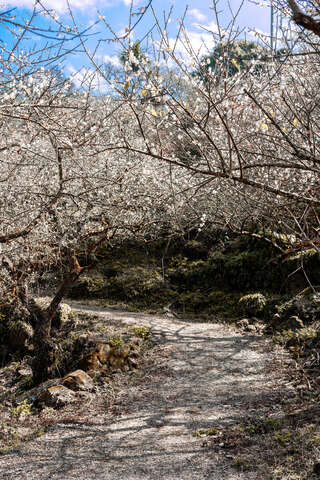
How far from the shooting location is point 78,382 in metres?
6.64

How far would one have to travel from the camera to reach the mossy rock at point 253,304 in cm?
941

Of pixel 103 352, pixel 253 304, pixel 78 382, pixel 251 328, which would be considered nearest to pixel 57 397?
pixel 78 382

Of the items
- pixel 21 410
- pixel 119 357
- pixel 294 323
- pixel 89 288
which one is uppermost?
pixel 89 288

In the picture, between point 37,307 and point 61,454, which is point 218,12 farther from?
point 37,307

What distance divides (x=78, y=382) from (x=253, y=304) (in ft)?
15.0

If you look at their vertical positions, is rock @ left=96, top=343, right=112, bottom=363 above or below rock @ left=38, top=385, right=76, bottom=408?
above

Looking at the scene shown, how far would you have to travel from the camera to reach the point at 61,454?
185 inches

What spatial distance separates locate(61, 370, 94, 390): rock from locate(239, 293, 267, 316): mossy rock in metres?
4.24

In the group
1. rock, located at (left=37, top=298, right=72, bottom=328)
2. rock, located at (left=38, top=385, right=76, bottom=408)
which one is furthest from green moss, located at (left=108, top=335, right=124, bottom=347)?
rock, located at (left=37, top=298, right=72, bottom=328)

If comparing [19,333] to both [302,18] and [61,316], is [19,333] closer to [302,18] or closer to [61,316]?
[61,316]

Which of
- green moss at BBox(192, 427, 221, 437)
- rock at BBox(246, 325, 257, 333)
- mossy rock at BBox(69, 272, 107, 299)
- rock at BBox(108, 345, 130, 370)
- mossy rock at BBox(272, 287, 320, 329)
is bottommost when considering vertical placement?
green moss at BBox(192, 427, 221, 437)

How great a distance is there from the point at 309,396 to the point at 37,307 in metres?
5.43

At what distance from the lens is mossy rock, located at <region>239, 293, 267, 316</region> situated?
9406mm

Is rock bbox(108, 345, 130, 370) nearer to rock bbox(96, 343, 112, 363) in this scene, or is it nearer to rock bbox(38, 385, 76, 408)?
rock bbox(96, 343, 112, 363)
